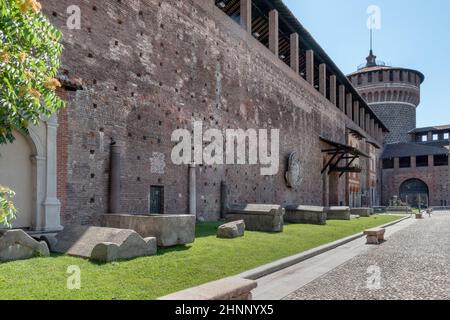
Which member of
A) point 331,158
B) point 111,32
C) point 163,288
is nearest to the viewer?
point 163,288

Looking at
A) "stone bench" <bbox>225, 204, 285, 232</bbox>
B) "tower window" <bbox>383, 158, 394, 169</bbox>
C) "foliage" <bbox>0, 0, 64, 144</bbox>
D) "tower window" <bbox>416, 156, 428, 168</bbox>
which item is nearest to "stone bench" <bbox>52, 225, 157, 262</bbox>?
"foliage" <bbox>0, 0, 64, 144</bbox>

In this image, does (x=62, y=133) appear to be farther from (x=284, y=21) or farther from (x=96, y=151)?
(x=284, y=21)

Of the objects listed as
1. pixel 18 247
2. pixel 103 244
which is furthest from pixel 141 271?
pixel 18 247

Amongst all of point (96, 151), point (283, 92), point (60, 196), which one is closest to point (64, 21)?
point (96, 151)

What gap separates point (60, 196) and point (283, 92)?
16806 mm

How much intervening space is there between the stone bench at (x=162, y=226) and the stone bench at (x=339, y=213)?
1390 centimetres

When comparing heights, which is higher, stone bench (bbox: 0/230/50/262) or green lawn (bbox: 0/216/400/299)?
stone bench (bbox: 0/230/50/262)

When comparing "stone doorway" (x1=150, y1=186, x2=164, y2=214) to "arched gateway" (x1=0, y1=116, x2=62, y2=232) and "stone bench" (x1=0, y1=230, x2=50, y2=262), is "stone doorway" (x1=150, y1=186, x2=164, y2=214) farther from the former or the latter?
→ "stone bench" (x1=0, y1=230, x2=50, y2=262)

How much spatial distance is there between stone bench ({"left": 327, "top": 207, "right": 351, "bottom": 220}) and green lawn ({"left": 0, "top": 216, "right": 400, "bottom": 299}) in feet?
40.7

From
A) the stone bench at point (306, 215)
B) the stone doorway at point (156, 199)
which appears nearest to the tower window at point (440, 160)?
the stone bench at point (306, 215)

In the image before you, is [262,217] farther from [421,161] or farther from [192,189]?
[421,161]

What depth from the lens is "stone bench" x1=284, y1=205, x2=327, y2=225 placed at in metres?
16.7

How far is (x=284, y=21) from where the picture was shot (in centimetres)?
2420

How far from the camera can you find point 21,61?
4.77 metres
